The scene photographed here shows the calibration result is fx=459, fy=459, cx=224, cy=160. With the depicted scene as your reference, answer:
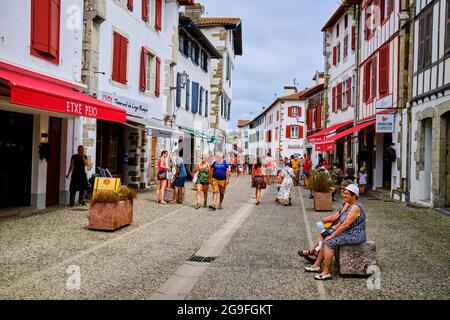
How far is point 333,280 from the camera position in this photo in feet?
16.9

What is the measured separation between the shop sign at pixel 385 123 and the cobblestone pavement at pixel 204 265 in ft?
16.0

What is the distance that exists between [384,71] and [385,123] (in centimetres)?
239

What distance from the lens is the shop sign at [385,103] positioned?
1566 centimetres

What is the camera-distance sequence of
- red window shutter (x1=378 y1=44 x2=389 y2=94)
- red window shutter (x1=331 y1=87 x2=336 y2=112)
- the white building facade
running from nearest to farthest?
the white building facade → red window shutter (x1=378 y1=44 x2=389 y2=94) → red window shutter (x1=331 y1=87 x2=336 y2=112)

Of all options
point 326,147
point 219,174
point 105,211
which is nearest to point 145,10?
point 219,174

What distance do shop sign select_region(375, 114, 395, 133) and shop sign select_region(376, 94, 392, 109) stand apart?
697 mm

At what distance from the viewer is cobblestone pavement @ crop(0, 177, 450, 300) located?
4.62m

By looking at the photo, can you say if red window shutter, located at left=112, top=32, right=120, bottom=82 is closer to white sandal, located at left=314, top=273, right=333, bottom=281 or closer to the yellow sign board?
the yellow sign board

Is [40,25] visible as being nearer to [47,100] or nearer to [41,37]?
[41,37]

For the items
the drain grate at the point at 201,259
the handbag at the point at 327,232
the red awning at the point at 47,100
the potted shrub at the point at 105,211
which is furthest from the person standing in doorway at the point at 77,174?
the handbag at the point at 327,232

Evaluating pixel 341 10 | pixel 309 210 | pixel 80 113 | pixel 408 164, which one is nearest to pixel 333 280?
pixel 80 113

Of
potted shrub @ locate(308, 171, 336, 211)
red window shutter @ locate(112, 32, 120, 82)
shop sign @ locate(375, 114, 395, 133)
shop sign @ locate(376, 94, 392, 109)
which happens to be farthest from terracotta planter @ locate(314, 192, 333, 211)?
red window shutter @ locate(112, 32, 120, 82)

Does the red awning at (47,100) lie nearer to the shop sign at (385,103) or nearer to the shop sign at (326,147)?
the shop sign at (385,103)

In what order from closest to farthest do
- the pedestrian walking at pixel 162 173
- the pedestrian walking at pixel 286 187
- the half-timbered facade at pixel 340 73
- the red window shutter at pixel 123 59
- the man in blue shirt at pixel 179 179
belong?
the pedestrian walking at pixel 162 173 → the man in blue shirt at pixel 179 179 → the pedestrian walking at pixel 286 187 → the red window shutter at pixel 123 59 → the half-timbered facade at pixel 340 73
